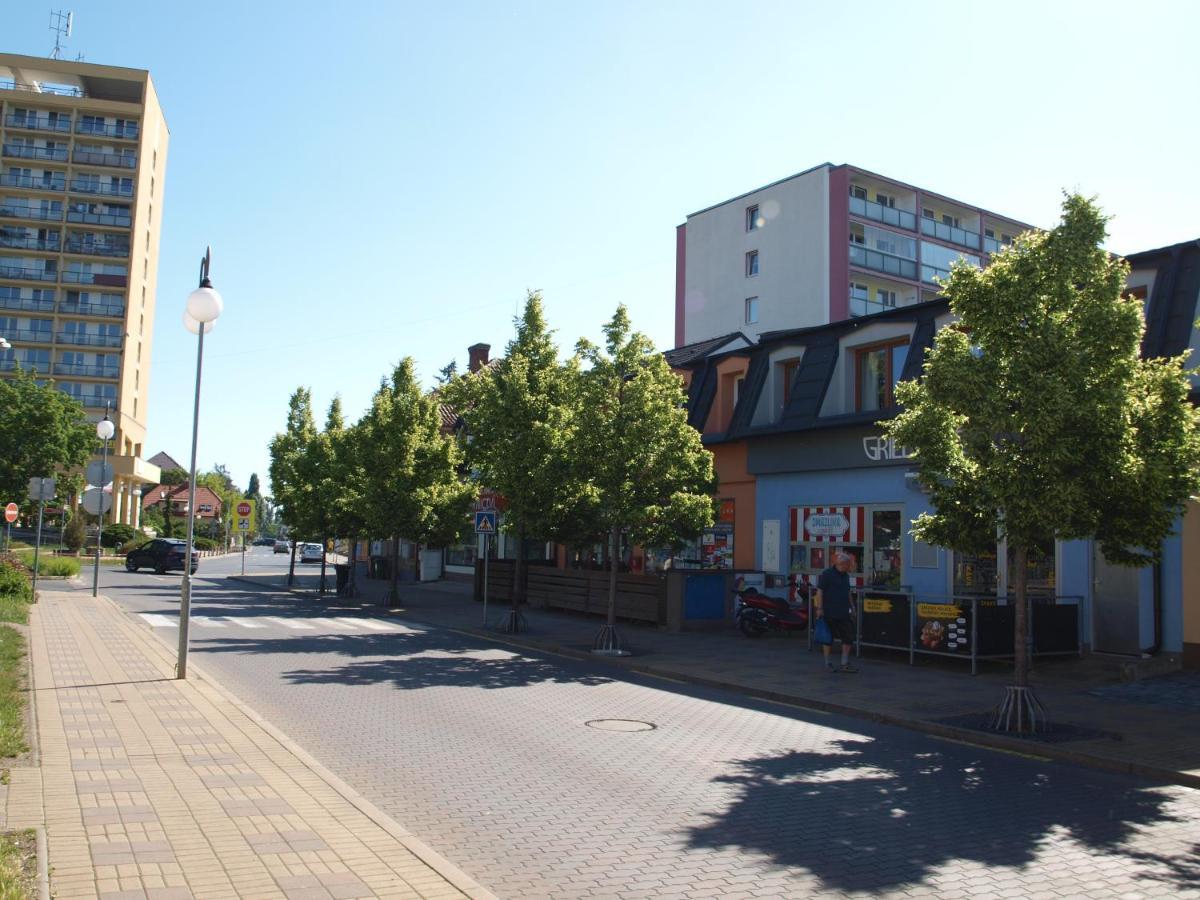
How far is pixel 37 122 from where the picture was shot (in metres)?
71.1

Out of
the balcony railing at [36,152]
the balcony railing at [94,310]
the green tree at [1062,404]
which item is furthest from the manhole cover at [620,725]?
the balcony railing at [36,152]

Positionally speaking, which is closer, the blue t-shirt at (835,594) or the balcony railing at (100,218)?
the blue t-shirt at (835,594)

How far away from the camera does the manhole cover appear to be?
9844 millimetres

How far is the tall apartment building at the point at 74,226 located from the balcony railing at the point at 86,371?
8 centimetres

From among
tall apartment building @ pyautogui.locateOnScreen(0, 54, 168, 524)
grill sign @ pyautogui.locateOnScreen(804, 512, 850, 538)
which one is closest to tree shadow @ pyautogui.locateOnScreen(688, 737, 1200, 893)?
grill sign @ pyautogui.locateOnScreen(804, 512, 850, 538)

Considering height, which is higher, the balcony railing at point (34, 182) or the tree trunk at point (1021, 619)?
the balcony railing at point (34, 182)

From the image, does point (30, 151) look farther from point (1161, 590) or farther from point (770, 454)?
point (1161, 590)

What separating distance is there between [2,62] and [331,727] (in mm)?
80727

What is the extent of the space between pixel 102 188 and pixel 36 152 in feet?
16.9

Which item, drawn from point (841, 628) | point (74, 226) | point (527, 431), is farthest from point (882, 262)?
point (74, 226)

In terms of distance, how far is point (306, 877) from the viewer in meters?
4.80

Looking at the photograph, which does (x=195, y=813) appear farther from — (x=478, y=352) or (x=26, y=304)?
(x=26, y=304)

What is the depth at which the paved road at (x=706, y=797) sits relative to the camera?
5.47m

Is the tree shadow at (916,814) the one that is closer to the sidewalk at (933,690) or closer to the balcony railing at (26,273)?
the sidewalk at (933,690)
